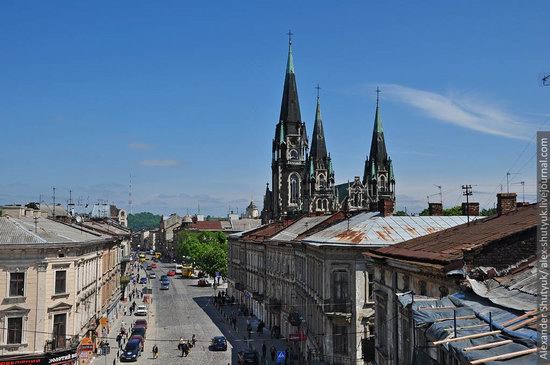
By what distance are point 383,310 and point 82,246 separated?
2191 cm

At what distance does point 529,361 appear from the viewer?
1024 cm

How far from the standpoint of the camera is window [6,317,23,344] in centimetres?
3464

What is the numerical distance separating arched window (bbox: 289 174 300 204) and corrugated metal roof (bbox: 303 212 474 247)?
91.0m

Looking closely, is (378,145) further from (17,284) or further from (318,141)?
(17,284)

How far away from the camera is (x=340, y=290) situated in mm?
36219

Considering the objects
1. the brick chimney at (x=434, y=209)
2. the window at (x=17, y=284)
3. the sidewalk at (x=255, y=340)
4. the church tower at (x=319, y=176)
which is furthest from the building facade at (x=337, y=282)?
the church tower at (x=319, y=176)

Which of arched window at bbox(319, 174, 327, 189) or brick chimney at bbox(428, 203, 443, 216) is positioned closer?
brick chimney at bbox(428, 203, 443, 216)

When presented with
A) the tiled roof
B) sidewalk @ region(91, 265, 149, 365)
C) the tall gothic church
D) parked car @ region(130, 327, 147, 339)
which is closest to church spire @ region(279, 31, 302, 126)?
the tall gothic church

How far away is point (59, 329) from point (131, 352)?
31.3 ft

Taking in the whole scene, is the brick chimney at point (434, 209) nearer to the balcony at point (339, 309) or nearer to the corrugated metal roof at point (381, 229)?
the corrugated metal roof at point (381, 229)

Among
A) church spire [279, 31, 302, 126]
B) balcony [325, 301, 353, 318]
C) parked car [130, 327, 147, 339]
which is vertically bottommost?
parked car [130, 327, 147, 339]

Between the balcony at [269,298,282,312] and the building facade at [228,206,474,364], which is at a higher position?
the building facade at [228,206,474,364]

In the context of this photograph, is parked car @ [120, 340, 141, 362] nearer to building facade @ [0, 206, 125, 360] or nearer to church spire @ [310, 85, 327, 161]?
building facade @ [0, 206, 125, 360]

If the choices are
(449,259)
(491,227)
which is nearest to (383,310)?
(491,227)
